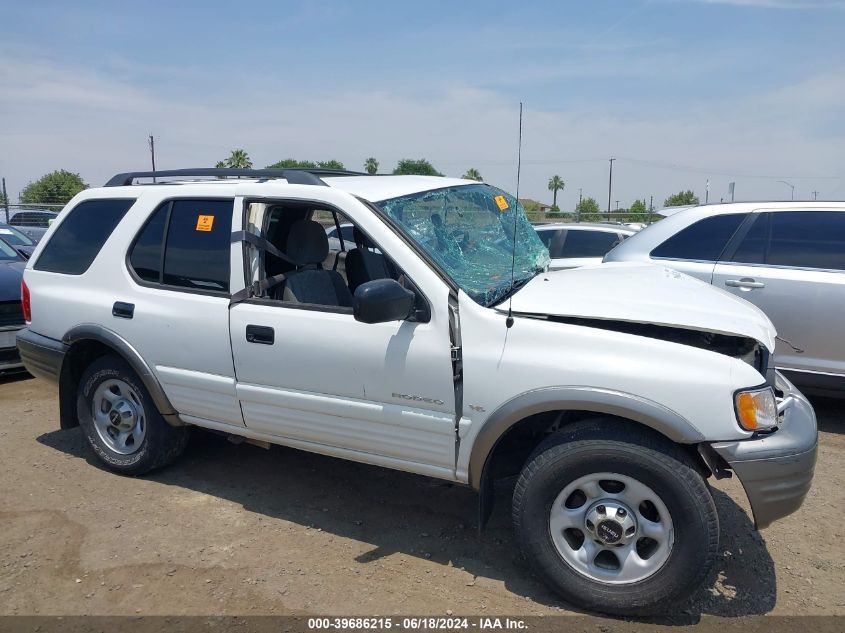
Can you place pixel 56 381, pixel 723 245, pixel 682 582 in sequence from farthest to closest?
pixel 723 245, pixel 56 381, pixel 682 582

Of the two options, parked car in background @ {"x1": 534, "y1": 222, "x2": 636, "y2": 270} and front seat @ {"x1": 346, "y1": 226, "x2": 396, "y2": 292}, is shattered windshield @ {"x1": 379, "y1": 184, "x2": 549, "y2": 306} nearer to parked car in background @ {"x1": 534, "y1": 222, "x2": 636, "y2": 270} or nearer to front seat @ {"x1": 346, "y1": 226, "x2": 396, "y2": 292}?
front seat @ {"x1": 346, "y1": 226, "x2": 396, "y2": 292}

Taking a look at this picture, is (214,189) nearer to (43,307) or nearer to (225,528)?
(43,307)

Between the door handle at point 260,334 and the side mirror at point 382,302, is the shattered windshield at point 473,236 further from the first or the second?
the door handle at point 260,334

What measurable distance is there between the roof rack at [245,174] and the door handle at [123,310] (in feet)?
2.94

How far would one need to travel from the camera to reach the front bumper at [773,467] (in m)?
2.75

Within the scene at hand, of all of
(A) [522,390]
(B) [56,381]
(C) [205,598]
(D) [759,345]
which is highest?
(D) [759,345]

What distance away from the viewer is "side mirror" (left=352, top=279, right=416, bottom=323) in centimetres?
304

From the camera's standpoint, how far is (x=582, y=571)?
3.01m

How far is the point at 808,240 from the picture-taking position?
5367 mm

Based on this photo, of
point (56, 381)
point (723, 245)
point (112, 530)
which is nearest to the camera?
point (112, 530)

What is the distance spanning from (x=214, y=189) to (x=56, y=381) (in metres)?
1.80

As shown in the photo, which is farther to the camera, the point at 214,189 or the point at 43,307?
the point at 43,307

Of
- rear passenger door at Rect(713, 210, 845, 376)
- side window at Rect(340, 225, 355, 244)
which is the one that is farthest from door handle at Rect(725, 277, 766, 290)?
side window at Rect(340, 225, 355, 244)

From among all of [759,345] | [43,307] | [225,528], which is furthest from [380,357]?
[43,307]
